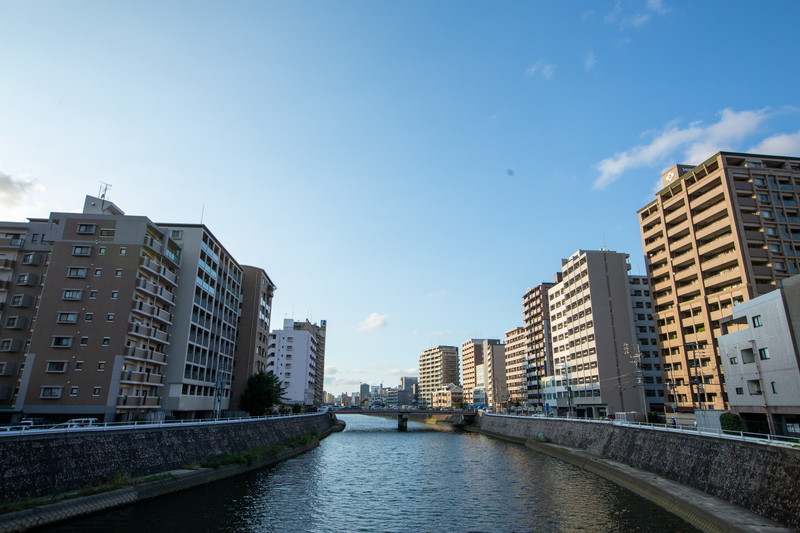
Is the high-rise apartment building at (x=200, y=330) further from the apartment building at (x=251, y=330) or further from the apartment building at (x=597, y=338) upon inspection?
the apartment building at (x=597, y=338)

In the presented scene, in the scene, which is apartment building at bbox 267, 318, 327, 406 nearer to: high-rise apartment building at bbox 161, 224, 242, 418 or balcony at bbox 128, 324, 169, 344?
high-rise apartment building at bbox 161, 224, 242, 418

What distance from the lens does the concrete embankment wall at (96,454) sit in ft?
88.2

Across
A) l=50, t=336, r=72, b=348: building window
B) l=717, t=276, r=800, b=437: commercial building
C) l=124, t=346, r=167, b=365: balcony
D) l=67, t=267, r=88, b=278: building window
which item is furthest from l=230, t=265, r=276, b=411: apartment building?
l=717, t=276, r=800, b=437: commercial building

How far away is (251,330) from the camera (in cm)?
9550

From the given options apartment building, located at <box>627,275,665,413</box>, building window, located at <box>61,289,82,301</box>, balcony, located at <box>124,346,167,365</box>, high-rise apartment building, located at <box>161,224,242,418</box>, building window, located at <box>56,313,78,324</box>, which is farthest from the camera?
apartment building, located at <box>627,275,665,413</box>

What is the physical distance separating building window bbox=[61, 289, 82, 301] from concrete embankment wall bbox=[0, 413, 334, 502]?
24.7 meters

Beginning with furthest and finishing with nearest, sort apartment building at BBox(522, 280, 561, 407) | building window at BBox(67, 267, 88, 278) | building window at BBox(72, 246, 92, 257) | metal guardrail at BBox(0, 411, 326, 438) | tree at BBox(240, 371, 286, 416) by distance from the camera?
apartment building at BBox(522, 280, 561, 407)
tree at BBox(240, 371, 286, 416)
building window at BBox(72, 246, 92, 257)
building window at BBox(67, 267, 88, 278)
metal guardrail at BBox(0, 411, 326, 438)

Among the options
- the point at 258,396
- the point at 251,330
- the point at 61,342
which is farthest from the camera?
the point at 251,330

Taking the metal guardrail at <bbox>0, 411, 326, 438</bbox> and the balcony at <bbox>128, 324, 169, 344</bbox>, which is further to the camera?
the balcony at <bbox>128, 324, 169, 344</bbox>

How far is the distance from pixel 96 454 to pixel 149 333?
31.3 meters

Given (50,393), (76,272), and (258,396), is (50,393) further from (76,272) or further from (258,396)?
(258,396)

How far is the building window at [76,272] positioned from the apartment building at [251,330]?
3847 centimetres

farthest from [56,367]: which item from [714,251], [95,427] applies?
[714,251]

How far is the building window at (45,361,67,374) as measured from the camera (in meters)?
54.1
